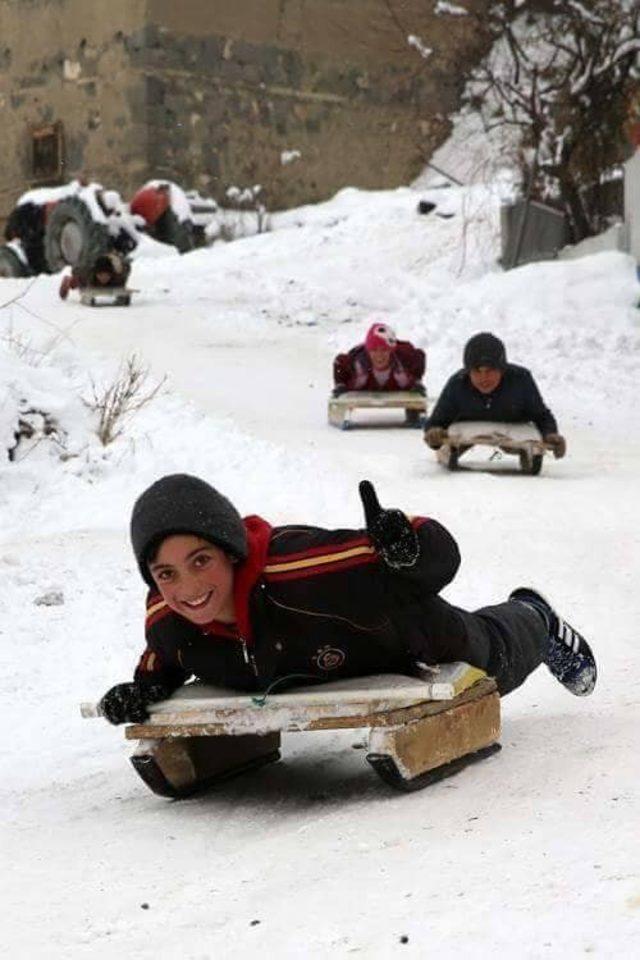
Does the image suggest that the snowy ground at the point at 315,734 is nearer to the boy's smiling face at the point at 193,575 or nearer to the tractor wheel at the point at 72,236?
the boy's smiling face at the point at 193,575

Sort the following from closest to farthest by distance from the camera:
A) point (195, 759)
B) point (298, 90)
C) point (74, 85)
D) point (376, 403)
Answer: point (195, 759) → point (376, 403) → point (74, 85) → point (298, 90)

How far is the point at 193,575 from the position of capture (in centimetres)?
400

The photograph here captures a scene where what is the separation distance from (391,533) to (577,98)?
1614 centimetres

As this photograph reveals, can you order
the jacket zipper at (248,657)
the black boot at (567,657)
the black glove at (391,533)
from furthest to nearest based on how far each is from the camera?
the black boot at (567,657) → the jacket zipper at (248,657) → the black glove at (391,533)

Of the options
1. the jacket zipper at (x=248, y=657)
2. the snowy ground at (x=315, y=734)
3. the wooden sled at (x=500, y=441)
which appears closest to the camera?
the snowy ground at (x=315, y=734)

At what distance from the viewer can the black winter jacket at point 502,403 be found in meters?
9.88

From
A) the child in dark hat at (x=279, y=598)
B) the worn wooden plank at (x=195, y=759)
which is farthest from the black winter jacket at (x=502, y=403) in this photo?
the child in dark hat at (x=279, y=598)

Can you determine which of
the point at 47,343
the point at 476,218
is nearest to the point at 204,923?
the point at 47,343

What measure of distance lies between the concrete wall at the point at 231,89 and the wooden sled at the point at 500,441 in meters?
14.9

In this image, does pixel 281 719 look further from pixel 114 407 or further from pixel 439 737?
pixel 114 407

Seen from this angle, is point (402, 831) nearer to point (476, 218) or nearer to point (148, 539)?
point (148, 539)

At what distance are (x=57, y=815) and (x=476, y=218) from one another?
17724mm

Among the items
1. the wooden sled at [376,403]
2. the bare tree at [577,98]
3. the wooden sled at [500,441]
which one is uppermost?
the bare tree at [577,98]

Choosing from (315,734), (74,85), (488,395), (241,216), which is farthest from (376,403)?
(74,85)
